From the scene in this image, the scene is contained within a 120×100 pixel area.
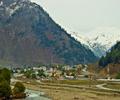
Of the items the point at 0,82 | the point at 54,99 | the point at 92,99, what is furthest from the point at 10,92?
the point at 92,99

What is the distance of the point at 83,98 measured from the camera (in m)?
152

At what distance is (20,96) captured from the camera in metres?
160

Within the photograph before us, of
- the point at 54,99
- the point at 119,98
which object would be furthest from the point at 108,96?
the point at 54,99

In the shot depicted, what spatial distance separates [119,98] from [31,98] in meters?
28.7

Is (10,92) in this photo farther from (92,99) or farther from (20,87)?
(92,99)

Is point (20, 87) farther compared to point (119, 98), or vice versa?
point (20, 87)

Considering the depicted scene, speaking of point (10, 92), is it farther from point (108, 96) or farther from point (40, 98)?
point (108, 96)

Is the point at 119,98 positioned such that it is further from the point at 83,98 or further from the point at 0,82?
the point at 0,82

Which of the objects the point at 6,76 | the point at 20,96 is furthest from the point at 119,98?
the point at 6,76

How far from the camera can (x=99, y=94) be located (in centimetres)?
16562

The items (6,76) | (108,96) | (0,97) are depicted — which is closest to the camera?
(0,97)

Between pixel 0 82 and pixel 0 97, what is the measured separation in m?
7.42

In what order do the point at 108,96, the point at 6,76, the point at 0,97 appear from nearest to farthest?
1. the point at 0,97
2. the point at 108,96
3. the point at 6,76

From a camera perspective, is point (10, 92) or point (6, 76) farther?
point (6, 76)
